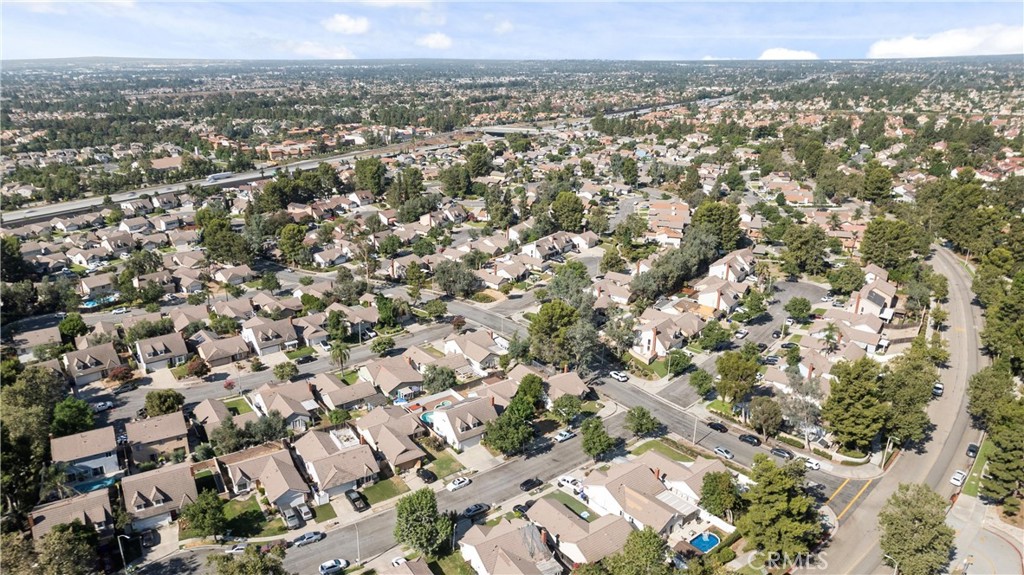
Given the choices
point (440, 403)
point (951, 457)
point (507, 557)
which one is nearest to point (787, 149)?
point (951, 457)

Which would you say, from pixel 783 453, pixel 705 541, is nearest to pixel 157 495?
pixel 705 541

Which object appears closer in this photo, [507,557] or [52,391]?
[507,557]

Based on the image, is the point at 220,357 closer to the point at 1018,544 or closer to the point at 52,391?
the point at 52,391

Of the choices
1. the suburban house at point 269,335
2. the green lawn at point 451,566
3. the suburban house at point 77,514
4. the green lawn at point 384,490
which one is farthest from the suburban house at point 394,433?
the suburban house at point 269,335

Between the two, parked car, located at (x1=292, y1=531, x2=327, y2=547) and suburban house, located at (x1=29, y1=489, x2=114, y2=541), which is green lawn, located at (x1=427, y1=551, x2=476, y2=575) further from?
suburban house, located at (x1=29, y1=489, x2=114, y2=541)

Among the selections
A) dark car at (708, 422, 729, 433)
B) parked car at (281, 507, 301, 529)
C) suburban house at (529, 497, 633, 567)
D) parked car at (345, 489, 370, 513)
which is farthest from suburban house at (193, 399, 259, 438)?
dark car at (708, 422, 729, 433)

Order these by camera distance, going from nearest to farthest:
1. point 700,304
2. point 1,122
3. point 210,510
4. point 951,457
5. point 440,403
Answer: point 210,510
point 951,457
point 440,403
point 700,304
point 1,122

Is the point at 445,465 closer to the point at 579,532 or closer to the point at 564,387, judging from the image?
the point at 579,532
